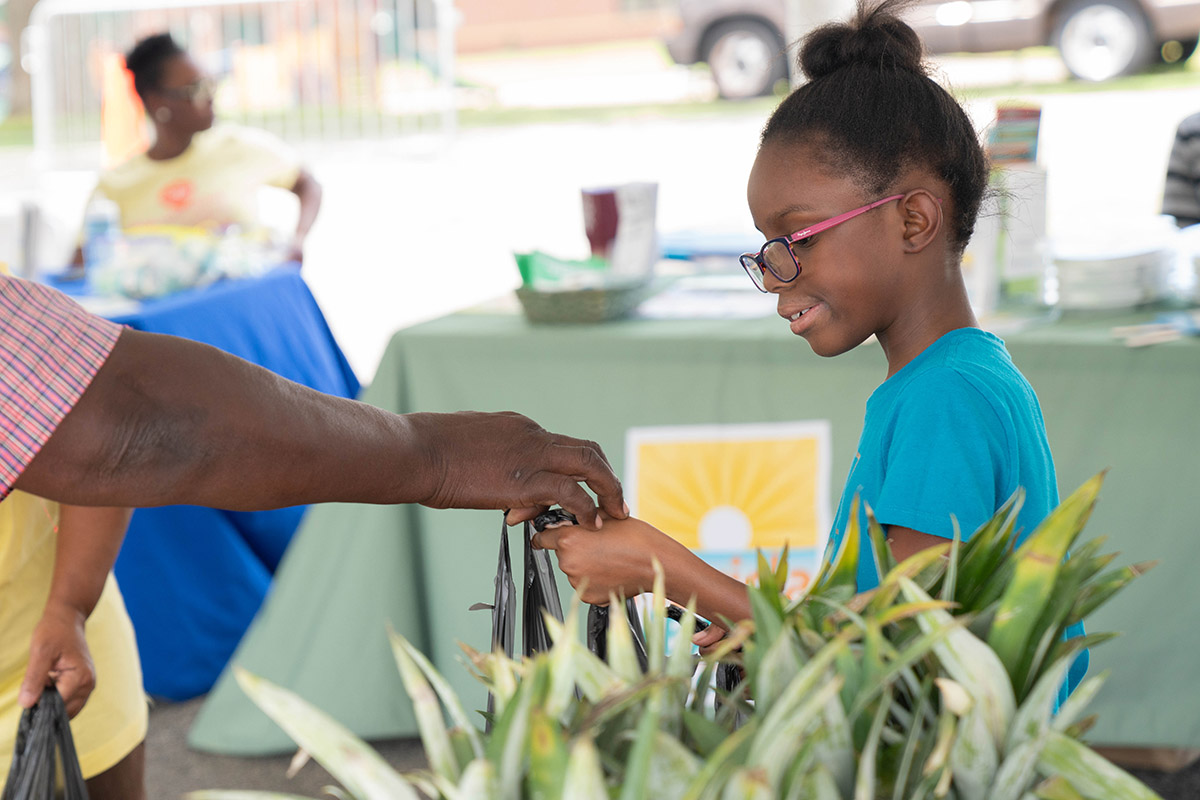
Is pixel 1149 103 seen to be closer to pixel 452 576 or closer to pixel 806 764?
pixel 452 576

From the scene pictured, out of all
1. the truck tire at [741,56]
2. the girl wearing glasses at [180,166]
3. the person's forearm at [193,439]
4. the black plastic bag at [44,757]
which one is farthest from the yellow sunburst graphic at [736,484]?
the truck tire at [741,56]

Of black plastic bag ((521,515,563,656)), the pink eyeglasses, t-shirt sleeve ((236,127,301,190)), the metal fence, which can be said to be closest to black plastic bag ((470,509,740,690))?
black plastic bag ((521,515,563,656))

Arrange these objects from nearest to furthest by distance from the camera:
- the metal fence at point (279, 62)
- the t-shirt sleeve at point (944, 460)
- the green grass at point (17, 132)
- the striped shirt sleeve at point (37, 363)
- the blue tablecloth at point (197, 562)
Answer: the striped shirt sleeve at point (37, 363) < the t-shirt sleeve at point (944, 460) < the blue tablecloth at point (197, 562) < the metal fence at point (279, 62) < the green grass at point (17, 132)

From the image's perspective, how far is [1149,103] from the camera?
1123 centimetres

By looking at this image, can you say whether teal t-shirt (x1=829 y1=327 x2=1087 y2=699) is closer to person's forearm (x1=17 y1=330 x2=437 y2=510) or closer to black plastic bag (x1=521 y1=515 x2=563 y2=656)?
black plastic bag (x1=521 y1=515 x2=563 y2=656)

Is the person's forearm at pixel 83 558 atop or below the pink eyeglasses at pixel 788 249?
below

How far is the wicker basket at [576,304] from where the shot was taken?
110 inches

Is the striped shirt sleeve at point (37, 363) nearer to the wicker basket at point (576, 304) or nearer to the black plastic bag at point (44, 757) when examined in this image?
the black plastic bag at point (44, 757)

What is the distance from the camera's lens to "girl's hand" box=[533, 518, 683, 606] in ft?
4.09

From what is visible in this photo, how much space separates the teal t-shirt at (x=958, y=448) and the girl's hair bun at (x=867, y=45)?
31 cm

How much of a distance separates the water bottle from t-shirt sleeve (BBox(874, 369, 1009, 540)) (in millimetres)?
3047

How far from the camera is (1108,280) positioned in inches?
105

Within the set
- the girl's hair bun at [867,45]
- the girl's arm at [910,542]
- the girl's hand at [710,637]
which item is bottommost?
the girl's hand at [710,637]

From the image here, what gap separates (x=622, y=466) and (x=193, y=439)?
5.71ft
